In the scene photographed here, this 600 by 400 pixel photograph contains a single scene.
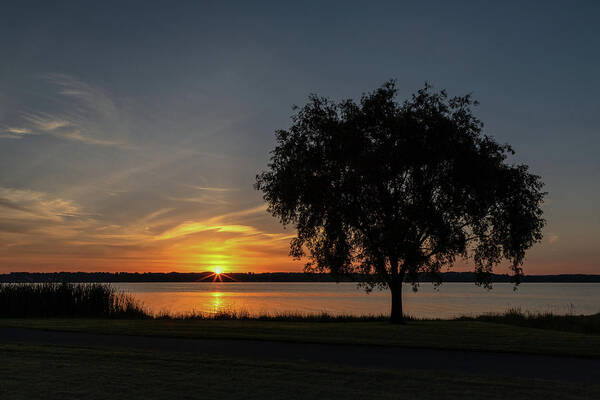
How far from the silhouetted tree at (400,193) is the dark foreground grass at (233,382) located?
14.3m

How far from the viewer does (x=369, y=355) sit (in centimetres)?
1481

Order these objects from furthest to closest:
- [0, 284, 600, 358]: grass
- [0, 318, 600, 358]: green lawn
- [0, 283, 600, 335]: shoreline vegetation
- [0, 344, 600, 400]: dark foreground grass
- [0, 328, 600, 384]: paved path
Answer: [0, 283, 600, 335]: shoreline vegetation → [0, 284, 600, 358]: grass → [0, 318, 600, 358]: green lawn → [0, 328, 600, 384]: paved path → [0, 344, 600, 400]: dark foreground grass

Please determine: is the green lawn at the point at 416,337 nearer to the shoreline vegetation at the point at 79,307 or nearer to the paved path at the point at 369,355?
the paved path at the point at 369,355

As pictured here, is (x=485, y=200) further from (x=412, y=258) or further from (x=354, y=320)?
(x=354, y=320)

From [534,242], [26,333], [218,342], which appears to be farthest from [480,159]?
[26,333]

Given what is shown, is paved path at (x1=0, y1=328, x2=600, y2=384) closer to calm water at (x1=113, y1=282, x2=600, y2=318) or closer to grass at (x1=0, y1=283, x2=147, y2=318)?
grass at (x1=0, y1=283, x2=147, y2=318)

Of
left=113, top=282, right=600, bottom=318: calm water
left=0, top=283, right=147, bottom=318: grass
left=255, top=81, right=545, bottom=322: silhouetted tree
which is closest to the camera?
left=255, top=81, right=545, bottom=322: silhouetted tree

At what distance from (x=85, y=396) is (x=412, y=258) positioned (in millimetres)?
19890

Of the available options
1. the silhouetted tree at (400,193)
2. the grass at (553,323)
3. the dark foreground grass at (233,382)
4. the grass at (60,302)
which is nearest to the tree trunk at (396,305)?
the silhouetted tree at (400,193)

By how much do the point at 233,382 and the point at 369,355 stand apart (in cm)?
532

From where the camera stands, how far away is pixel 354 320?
104 feet

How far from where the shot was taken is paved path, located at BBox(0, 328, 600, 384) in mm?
12625

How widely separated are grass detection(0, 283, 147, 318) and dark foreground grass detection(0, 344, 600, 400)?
20.3 metres

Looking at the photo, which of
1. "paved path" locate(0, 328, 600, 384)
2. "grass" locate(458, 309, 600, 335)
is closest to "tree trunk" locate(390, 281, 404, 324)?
"grass" locate(458, 309, 600, 335)
